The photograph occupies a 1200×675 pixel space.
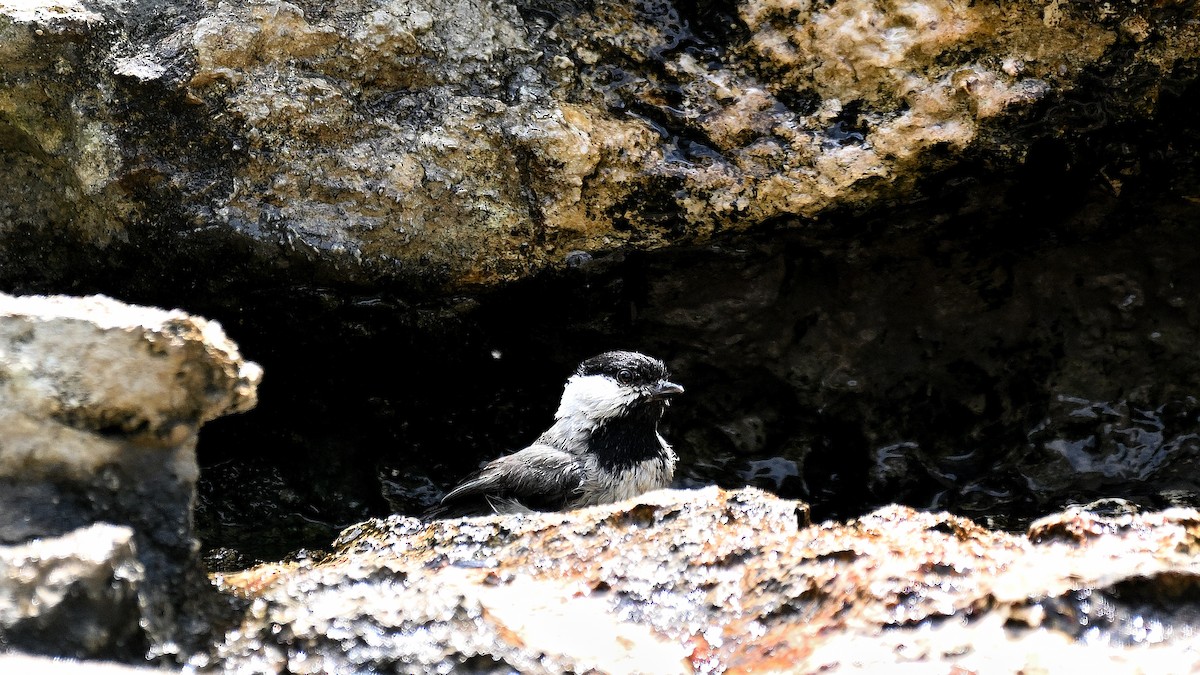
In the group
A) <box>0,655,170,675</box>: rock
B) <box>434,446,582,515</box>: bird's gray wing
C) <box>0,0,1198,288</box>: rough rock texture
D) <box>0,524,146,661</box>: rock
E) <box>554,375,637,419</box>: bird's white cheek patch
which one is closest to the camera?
<box>0,655,170,675</box>: rock

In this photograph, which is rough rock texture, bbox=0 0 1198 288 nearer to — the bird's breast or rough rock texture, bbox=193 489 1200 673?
the bird's breast

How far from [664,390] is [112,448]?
2.71m

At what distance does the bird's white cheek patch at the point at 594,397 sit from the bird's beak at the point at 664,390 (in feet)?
0.29

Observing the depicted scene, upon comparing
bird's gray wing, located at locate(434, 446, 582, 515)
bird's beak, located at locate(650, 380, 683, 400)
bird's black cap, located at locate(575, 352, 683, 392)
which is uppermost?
bird's black cap, located at locate(575, 352, 683, 392)

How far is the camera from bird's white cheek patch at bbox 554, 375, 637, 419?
16.0ft

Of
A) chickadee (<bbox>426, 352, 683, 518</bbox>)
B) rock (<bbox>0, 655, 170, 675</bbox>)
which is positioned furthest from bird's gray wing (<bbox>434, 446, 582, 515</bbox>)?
rock (<bbox>0, 655, 170, 675</bbox>)

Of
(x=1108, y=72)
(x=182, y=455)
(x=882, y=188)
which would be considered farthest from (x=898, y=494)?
(x=182, y=455)

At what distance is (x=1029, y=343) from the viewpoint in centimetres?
498

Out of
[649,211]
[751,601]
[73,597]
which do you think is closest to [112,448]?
[73,597]

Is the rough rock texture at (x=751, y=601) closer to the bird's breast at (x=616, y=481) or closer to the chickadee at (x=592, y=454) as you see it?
the chickadee at (x=592, y=454)

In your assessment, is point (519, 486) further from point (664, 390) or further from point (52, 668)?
point (52, 668)

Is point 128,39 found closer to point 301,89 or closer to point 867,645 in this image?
point 301,89

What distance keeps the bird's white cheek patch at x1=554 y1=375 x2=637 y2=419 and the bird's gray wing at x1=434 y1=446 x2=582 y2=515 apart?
30cm

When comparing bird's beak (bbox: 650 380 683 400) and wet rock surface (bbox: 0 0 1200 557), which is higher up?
wet rock surface (bbox: 0 0 1200 557)
